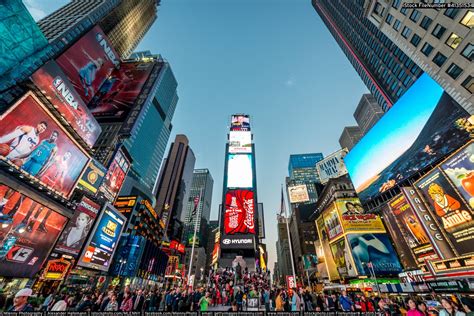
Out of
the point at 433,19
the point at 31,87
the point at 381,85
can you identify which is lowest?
the point at 31,87

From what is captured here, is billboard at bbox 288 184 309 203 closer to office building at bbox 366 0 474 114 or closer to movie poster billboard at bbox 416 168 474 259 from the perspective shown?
movie poster billboard at bbox 416 168 474 259

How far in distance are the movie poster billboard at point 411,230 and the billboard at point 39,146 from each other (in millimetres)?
51924

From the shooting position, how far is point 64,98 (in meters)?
27.3

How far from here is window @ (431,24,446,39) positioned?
89.0ft

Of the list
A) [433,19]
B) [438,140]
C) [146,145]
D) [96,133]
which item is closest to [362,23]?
[433,19]

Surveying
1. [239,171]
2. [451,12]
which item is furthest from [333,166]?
[451,12]

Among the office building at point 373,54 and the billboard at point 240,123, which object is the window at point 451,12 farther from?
the billboard at point 240,123

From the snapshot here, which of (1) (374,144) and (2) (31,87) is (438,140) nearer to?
(1) (374,144)

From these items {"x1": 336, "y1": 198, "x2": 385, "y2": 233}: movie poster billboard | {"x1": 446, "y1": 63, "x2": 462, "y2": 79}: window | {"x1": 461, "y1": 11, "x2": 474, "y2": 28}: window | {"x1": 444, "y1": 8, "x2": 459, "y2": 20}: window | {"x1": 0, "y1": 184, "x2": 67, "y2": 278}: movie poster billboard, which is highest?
{"x1": 444, "y1": 8, "x2": 459, "y2": 20}: window

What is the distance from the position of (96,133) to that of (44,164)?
11.1 meters

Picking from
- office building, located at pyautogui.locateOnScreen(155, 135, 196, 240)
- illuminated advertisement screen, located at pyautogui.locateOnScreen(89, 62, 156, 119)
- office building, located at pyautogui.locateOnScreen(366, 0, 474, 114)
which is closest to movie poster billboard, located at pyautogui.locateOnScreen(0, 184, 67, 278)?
illuminated advertisement screen, located at pyautogui.locateOnScreen(89, 62, 156, 119)

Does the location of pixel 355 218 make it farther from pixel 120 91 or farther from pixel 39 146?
pixel 120 91

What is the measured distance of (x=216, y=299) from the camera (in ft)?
55.1

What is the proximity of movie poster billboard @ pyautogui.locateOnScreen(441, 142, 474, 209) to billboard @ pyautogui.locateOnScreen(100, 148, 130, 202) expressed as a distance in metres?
54.6
